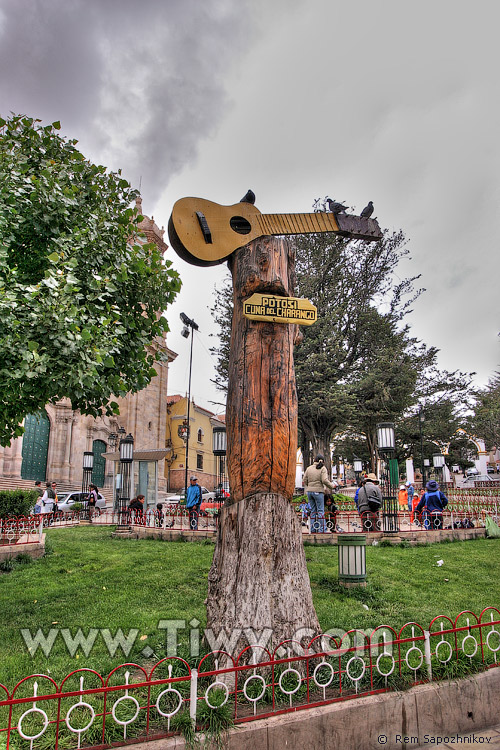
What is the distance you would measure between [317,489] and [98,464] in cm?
2250

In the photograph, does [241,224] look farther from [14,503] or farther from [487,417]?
[487,417]

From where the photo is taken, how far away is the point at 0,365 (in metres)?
4.61

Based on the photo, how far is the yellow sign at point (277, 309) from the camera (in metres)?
4.16

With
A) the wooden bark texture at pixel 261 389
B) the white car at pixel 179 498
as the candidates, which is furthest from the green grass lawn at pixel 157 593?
the white car at pixel 179 498

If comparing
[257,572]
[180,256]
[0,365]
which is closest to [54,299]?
[0,365]

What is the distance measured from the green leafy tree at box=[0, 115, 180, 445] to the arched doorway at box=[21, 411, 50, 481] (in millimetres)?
20816

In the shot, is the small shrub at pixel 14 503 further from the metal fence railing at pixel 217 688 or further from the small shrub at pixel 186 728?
the small shrub at pixel 186 728

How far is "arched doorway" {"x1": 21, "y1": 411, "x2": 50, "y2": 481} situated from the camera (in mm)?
25078

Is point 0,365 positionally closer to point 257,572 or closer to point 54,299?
point 54,299

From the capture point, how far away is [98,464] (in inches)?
1183

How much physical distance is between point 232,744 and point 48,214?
17.1 feet

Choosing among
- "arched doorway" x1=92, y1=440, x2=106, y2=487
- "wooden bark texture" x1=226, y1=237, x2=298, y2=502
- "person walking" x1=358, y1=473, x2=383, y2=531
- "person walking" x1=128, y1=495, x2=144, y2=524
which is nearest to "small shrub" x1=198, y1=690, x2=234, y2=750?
"wooden bark texture" x1=226, y1=237, x2=298, y2=502

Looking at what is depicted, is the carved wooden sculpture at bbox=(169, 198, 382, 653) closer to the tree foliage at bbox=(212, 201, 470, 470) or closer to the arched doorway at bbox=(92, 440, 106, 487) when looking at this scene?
the tree foliage at bbox=(212, 201, 470, 470)

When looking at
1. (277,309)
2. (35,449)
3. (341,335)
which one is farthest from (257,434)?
(35,449)
